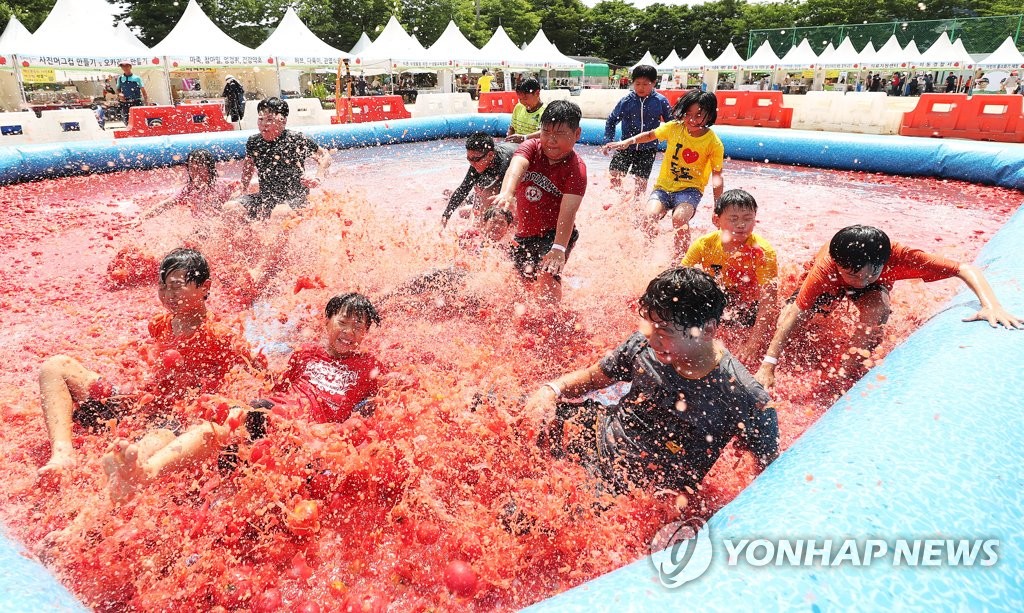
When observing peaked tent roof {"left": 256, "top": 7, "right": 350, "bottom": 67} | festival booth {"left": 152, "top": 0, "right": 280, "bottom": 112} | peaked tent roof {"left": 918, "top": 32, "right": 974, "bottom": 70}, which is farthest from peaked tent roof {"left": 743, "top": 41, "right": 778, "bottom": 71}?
festival booth {"left": 152, "top": 0, "right": 280, "bottom": 112}

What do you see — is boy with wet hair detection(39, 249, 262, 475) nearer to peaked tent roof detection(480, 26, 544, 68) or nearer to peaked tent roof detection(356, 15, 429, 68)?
peaked tent roof detection(356, 15, 429, 68)

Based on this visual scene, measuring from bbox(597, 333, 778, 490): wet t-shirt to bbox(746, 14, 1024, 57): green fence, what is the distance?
47167 mm

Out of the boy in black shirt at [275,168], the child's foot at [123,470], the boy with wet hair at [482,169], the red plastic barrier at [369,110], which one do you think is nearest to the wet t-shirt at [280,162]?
the boy in black shirt at [275,168]

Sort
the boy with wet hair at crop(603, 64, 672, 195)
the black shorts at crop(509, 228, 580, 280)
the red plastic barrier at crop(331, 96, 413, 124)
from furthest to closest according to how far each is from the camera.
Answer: the red plastic barrier at crop(331, 96, 413, 124)
the boy with wet hair at crop(603, 64, 672, 195)
the black shorts at crop(509, 228, 580, 280)

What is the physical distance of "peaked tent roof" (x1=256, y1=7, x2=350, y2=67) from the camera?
21.9 m

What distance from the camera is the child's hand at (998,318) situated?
2711mm

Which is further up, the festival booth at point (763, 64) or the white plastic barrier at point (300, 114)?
the festival booth at point (763, 64)

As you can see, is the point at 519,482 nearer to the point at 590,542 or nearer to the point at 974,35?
the point at 590,542

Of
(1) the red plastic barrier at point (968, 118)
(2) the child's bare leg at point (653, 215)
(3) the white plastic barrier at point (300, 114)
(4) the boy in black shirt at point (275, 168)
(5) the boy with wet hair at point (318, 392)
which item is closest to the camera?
(5) the boy with wet hair at point (318, 392)

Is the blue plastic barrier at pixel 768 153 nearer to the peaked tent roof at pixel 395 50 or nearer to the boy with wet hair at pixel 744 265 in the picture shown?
the boy with wet hair at pixel 744 265

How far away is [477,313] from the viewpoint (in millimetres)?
4555

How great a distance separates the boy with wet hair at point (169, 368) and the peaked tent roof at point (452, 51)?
994 inches

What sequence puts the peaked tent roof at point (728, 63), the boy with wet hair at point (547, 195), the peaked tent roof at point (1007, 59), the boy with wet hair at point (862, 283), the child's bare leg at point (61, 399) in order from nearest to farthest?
the child's bare leg at point (61, 399) → the boy with wet hair at point (862, 283) → the boy with wet hair at point (547, 195) → the peaked tent roof at point (1007, 59) → the peaked tent roof at point (728, 63)

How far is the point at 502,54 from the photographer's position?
1084 inches
